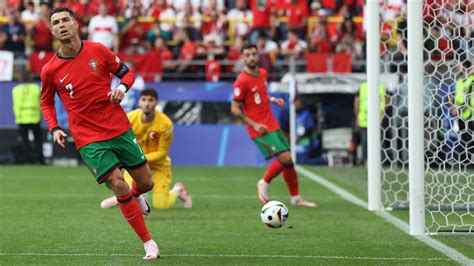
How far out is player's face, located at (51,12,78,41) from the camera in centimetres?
873

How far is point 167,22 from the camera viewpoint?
27031 mm

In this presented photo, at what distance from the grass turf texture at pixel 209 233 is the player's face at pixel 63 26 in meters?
1.82

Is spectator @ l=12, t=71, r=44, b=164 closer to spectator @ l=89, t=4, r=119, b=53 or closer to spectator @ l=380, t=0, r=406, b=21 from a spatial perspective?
spectator @ l=89, t=4, r=119, b=53

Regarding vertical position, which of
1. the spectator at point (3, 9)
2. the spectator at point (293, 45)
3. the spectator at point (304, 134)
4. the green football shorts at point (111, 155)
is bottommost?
the spectator at point (304, 134)

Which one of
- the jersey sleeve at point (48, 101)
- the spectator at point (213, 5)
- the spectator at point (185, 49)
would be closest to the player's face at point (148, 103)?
the jersey sleeve at point (48, 101)

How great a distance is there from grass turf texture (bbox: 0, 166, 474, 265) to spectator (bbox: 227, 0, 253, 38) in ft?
35.0

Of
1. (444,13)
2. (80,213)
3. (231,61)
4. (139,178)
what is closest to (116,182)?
(139,178)

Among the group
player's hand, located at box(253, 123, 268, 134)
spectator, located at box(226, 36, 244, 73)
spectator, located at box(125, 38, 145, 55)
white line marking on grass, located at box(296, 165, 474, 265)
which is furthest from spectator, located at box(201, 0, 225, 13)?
player's hand, located at box(253, 123, 268, 134)

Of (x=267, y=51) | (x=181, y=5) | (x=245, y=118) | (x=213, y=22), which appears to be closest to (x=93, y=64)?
(x=245, y=118)

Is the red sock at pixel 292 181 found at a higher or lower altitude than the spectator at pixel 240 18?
lower

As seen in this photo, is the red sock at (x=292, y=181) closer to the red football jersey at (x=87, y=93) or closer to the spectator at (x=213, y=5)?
the red football jersey at (x=87, y=93)

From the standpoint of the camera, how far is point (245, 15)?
89.8 ft

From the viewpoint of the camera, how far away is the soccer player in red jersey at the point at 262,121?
13898mm

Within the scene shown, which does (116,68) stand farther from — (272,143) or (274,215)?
(272,143)
